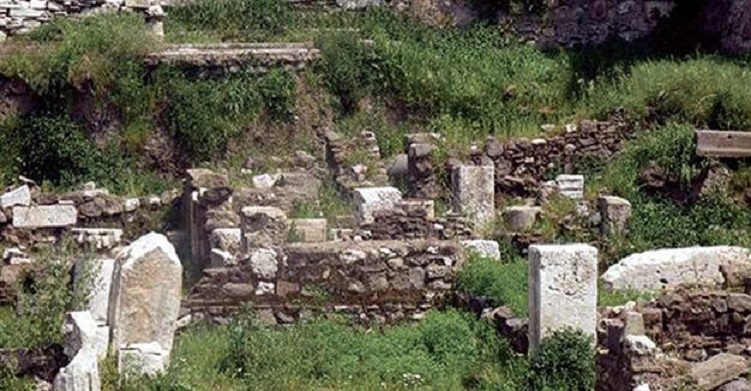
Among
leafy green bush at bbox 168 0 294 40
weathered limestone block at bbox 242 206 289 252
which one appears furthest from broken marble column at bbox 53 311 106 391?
leafy green bush at bbox 168 0 294 40

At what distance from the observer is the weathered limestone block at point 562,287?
13508mm

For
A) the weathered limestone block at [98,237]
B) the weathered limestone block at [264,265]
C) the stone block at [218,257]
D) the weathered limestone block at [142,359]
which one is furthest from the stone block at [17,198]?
the weathered limestone block at [142,359]

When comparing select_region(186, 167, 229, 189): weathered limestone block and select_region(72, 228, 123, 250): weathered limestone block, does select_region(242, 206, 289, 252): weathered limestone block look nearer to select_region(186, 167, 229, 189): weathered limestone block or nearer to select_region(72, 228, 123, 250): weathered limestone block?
select_region(72, 228, 123, 250): weathered limestone block

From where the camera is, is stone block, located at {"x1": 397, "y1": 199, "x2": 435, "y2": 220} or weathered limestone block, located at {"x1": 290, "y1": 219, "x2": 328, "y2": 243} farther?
stone block, located at {"x1": 397, "y1": 199, "x2": 435, "y2": 220}

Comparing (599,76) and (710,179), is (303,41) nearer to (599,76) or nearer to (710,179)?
(599,76)

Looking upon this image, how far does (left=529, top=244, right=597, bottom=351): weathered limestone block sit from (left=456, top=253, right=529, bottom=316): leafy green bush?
1.02 meters

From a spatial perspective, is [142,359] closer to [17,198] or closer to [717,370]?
[717,370]

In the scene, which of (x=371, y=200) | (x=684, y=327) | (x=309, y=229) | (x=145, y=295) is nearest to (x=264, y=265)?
(x=309, y=229)

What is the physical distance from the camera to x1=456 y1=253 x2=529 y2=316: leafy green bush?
14.9 metres

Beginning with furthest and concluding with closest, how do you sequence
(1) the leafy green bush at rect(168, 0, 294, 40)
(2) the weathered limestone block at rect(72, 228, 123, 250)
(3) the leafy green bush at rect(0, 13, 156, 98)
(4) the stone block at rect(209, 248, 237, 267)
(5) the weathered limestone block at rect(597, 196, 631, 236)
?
(1) the leafy green bush at rect(168, 0, 294, 40)
(3) the leafy green bush at rect(0, 13, 156, 98)
(2) the weathered limestone block at rect(72, 228, 123, 250)
(5) the weathered limestone block at rect(597, 196, 631, 236)
(4) the stone block at rect(209, 248, 237, 267)

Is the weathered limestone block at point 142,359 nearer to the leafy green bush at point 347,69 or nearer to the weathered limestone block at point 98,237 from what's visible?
the weathered limestone block at point 98,237

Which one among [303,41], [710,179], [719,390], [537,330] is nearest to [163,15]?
[303,41]

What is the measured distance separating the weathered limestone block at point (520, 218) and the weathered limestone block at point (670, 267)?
5.91ft

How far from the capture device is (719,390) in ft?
41.4
